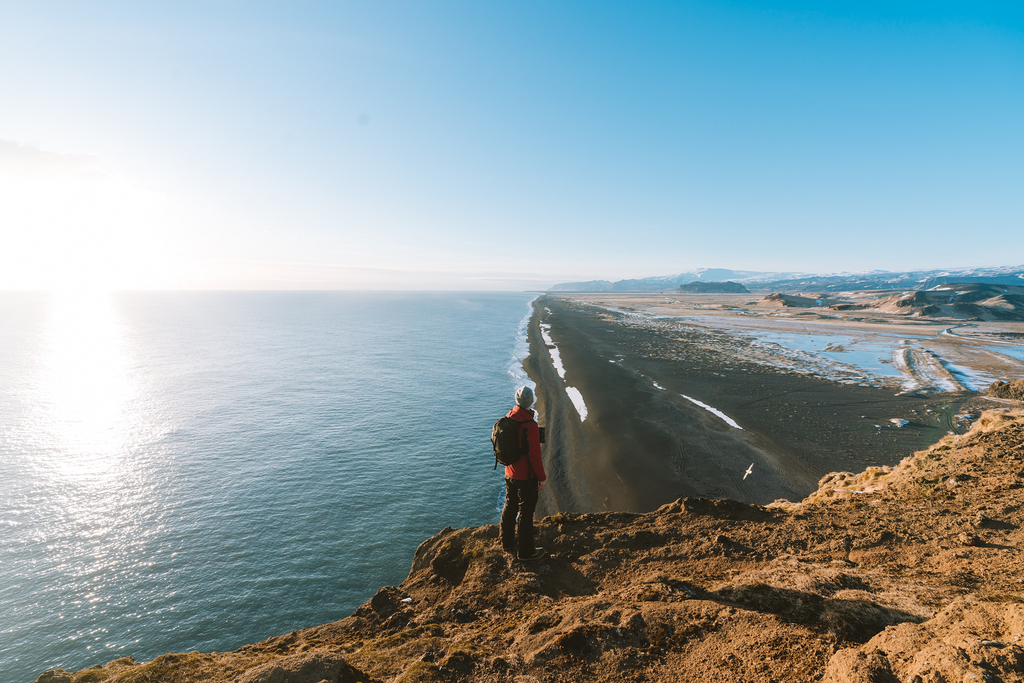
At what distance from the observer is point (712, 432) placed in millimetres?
21562

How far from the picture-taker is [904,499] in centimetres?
835

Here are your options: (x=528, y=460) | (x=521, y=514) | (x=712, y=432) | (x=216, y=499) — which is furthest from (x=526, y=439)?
(x=712, y=432)

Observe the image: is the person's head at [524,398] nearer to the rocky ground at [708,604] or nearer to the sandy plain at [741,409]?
the rocky ground at [708,604]

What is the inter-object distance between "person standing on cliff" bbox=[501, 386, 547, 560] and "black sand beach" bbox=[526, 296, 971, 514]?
9.03m

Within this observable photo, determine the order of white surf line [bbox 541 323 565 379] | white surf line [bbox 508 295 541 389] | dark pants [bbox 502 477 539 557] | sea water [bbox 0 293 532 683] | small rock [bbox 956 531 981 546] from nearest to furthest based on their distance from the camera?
1. small rock [bbox 956 531 981 546]
2. dark pants [bbox 502 477 539 557]
3. sea water [bbox 0 293 532 683]
4. white surf line [bbox 508 295 541 389]
5. white surf line [bbox 541 323 565 379]

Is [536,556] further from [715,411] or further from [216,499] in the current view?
[715,411]

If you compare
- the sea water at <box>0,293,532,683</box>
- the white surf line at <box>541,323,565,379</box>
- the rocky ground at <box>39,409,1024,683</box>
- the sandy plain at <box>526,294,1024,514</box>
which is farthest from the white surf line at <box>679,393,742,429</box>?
the rocky ground at <box>39,409,1024,683</box>

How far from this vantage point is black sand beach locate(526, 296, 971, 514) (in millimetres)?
16438

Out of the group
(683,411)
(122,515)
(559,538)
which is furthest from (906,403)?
(122,515)

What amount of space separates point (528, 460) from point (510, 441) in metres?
0.54

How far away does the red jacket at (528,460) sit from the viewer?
6.74 m

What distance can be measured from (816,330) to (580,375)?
50658mm

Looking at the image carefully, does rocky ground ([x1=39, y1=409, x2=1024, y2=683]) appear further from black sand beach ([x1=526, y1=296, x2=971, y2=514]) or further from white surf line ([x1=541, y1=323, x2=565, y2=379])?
white surf line ([x1=541, y1=323, x2=565, y2=379])

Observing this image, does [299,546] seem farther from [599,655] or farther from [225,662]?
[599,655]
